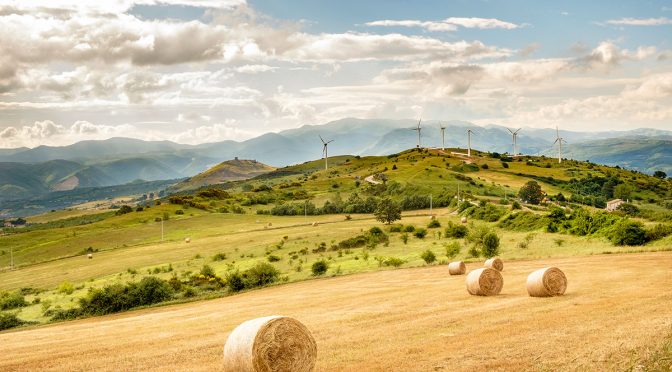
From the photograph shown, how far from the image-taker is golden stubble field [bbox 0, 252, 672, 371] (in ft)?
67.9

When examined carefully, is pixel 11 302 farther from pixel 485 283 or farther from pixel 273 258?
pixel 485 283

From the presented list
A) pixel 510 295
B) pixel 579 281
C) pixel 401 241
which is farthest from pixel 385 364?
pixel 401 241

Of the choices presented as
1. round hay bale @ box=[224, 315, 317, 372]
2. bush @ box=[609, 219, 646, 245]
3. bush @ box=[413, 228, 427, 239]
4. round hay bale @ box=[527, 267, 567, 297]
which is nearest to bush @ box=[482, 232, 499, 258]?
bush @ box=[609, 219, 646, 245]

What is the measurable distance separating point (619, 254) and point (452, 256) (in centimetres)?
1666

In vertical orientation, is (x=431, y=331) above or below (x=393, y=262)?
above

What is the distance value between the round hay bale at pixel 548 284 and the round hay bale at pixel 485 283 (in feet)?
8.25

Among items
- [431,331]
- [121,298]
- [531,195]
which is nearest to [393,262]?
[121,298]

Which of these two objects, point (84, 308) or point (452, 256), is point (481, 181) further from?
point (84, 308)

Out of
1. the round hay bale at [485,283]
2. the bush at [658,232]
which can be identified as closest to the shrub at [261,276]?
the round hay bale at [485,283]

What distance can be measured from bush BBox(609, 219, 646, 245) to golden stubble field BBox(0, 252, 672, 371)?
1698 cm

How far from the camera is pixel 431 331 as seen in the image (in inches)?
1011

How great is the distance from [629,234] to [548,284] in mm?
32067

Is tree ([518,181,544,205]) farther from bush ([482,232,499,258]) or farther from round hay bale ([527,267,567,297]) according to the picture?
round hay bale ([527,267,567,297])

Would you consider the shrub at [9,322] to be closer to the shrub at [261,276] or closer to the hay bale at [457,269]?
the shrub at [261,276]
